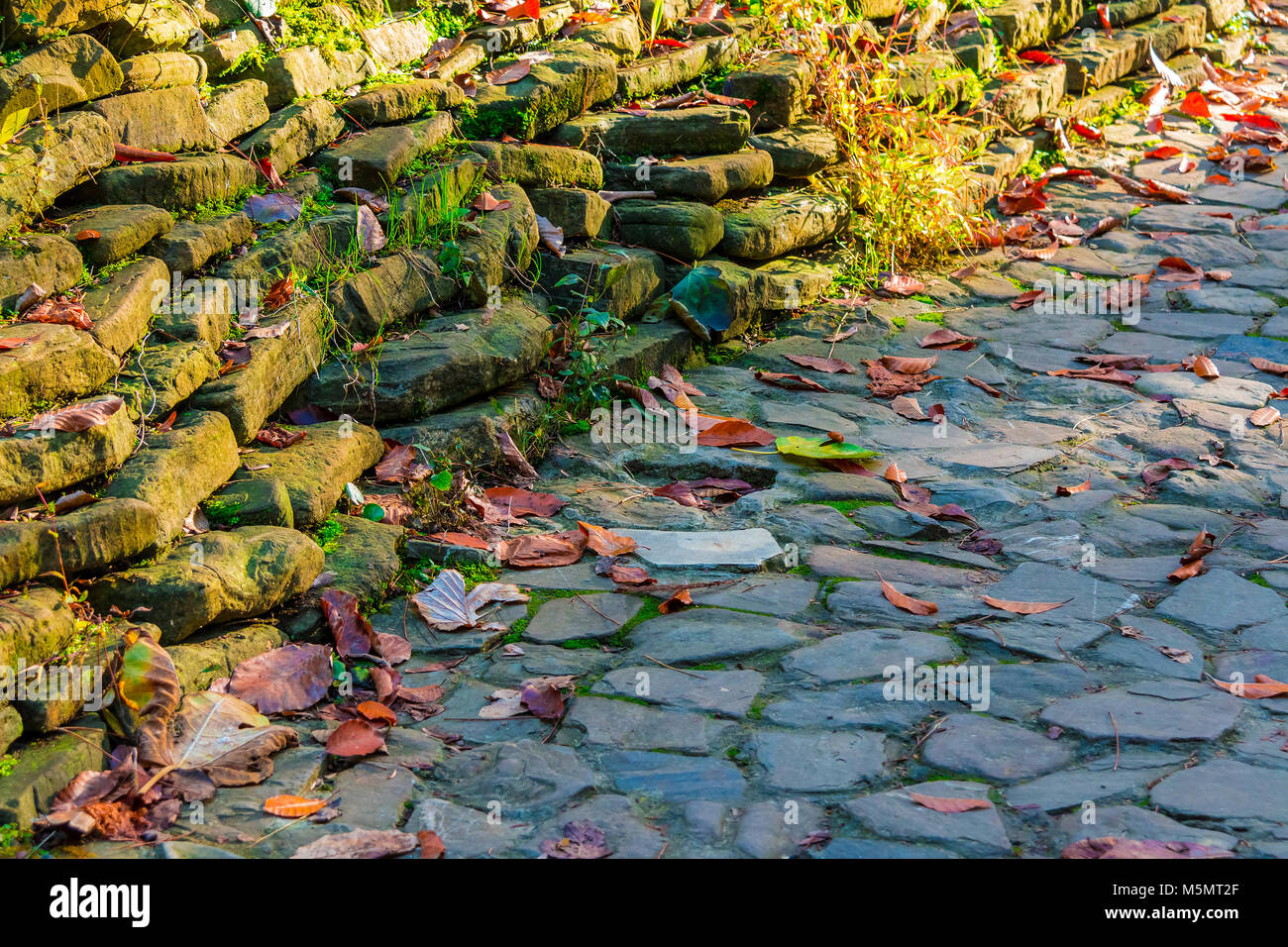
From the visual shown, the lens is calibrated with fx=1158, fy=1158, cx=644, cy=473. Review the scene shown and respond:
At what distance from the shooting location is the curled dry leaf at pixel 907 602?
2.71 metres

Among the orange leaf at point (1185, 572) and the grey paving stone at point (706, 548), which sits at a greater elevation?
the grey paving stone at point (706, 548)

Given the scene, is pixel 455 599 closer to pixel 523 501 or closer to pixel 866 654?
pixel 523 501

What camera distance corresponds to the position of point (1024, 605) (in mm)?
2730

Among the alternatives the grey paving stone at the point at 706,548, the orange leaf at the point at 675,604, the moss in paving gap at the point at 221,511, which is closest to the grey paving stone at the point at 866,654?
the orange leaf at the point at 675,604

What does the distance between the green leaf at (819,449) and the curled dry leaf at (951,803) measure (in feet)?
5.09

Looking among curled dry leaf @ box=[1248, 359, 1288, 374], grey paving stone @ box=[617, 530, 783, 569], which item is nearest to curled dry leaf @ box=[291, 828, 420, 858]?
grey paving stone @ box=[617, 530, 783, 569]

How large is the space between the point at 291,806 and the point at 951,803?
116 centimetres

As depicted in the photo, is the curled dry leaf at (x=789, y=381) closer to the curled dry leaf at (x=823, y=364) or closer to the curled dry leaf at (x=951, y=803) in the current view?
the curled dry leaf at (x=823, y=364)

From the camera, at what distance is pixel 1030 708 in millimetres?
2328

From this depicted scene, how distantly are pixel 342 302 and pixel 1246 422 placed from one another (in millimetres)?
2863

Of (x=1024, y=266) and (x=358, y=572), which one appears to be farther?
(x=1024, y=266)

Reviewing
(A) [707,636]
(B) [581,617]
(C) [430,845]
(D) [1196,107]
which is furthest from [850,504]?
(D) [1196,107]

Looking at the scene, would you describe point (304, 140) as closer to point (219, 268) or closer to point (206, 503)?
point (219, 268)

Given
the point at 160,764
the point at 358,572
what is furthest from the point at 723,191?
the point at 160,764
